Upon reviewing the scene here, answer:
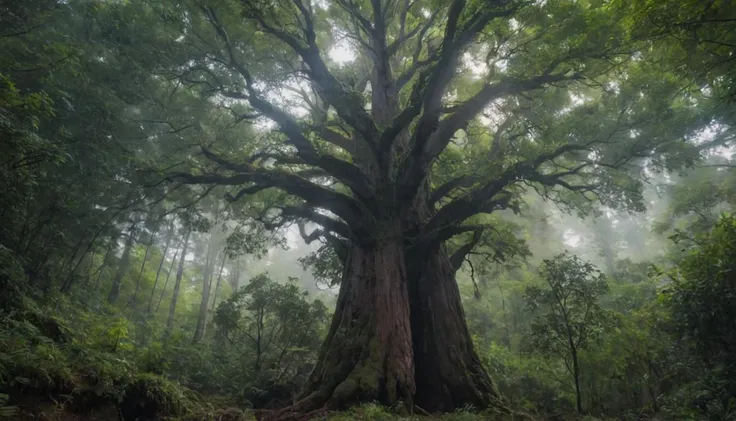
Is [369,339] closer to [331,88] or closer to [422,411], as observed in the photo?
[422,411]

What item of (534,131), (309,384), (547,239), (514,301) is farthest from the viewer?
(547,239)

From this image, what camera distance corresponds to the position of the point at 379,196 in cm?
761

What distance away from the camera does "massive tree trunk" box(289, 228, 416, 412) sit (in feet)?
18.5

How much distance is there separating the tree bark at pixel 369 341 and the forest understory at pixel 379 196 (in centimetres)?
4

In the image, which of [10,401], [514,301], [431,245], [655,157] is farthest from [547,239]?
[10,401]

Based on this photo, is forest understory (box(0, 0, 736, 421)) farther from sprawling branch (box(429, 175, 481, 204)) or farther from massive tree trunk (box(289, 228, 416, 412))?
sprawling branch (box(429, 175, 481, 204))

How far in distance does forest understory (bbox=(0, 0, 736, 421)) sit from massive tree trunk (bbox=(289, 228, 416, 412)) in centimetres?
4

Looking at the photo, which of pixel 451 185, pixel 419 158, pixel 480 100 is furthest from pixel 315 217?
pixel 480 100

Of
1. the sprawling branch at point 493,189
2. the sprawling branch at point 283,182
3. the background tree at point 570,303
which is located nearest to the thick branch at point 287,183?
the sprawling branch at point 283,182

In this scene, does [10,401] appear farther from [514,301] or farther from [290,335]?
[514,301]

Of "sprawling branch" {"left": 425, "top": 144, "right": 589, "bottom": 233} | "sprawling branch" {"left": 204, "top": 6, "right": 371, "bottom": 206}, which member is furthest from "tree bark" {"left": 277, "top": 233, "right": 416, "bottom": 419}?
"sprawling branch" {"left": 204, "top": 6, "right": 371, "bottom": 206}

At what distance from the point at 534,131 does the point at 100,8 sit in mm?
12309

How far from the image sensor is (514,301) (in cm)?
1627

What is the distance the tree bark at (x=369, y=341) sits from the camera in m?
5.62
